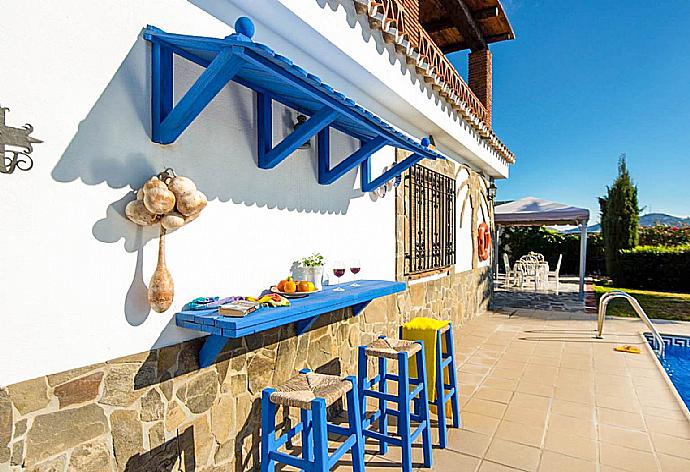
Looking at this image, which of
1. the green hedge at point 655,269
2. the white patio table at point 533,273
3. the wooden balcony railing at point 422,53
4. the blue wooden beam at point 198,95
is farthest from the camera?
the green hedge at point 655,269

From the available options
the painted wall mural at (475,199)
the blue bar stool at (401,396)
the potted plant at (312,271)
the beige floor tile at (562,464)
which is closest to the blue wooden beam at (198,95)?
the potted plant at (312,271)

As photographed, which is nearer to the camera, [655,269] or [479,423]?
[479,423]

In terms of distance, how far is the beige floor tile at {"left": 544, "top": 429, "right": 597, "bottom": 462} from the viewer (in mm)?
3057

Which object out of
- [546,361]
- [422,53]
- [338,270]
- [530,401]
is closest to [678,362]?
[546,361]

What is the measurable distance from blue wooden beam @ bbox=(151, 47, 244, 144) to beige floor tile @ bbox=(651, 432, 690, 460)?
3913mm

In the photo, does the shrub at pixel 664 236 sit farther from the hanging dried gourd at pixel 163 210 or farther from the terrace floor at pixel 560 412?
the hanging dried gourd at pixel 163 210

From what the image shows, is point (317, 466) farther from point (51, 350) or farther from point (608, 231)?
point (608, 231)

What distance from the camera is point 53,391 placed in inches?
64.5

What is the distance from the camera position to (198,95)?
1.91 metres

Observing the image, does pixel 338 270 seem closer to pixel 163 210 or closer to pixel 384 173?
pixel 384 173

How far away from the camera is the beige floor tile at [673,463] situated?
2.85m

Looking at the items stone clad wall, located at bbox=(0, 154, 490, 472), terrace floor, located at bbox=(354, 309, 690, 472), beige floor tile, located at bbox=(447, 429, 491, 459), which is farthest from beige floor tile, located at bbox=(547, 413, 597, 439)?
stone clad wall, located at bbox=(0, 154, 490, 472)

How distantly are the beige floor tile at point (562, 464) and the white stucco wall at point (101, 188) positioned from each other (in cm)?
236

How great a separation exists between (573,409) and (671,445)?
783mm
